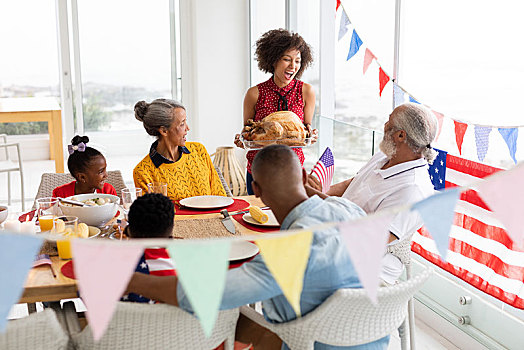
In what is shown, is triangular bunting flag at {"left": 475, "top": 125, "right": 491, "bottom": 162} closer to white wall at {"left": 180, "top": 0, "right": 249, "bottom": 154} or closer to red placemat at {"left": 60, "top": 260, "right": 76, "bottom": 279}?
red placemat at {"left": 60, "top": 260, "right": 76, "bottom": 279}

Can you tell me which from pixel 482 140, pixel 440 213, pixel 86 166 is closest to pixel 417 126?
pixel 482 140

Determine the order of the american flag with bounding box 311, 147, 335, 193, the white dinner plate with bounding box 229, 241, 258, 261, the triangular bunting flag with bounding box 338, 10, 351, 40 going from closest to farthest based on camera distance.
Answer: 1. the white dinner plate with bounding box 229, 241, 258, 261
2. the american flag with bounding box 311, 147, 335, 193
3. the triangular bunting flag with bounding box 338, 10, 351, 40

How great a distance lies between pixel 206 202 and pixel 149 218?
832mm

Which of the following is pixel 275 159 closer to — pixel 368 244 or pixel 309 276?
pixel 309 276

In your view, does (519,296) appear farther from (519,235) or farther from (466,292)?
(519,235)

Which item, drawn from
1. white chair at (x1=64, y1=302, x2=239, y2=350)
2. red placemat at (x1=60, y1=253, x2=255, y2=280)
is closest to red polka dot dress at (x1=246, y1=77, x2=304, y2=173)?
red placemat at (x1=60, y1=253, x2=255, y2=280)

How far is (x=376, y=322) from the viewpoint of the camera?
5.38 feet

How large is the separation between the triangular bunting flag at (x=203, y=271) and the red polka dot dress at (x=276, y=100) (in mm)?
2096

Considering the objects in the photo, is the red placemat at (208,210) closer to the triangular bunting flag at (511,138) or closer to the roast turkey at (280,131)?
the roast turkey at (280,131)

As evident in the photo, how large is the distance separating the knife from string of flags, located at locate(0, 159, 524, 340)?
86 centimetres

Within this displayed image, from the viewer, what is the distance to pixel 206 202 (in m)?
2.58

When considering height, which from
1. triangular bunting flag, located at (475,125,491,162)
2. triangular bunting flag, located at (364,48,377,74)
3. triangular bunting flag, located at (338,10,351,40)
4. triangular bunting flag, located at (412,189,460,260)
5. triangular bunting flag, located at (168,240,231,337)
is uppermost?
triangular bunting flag, located at (338,10,351,40)

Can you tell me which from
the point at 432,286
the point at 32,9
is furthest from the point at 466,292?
the point at 32,9

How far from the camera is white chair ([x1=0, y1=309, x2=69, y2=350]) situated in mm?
1367
